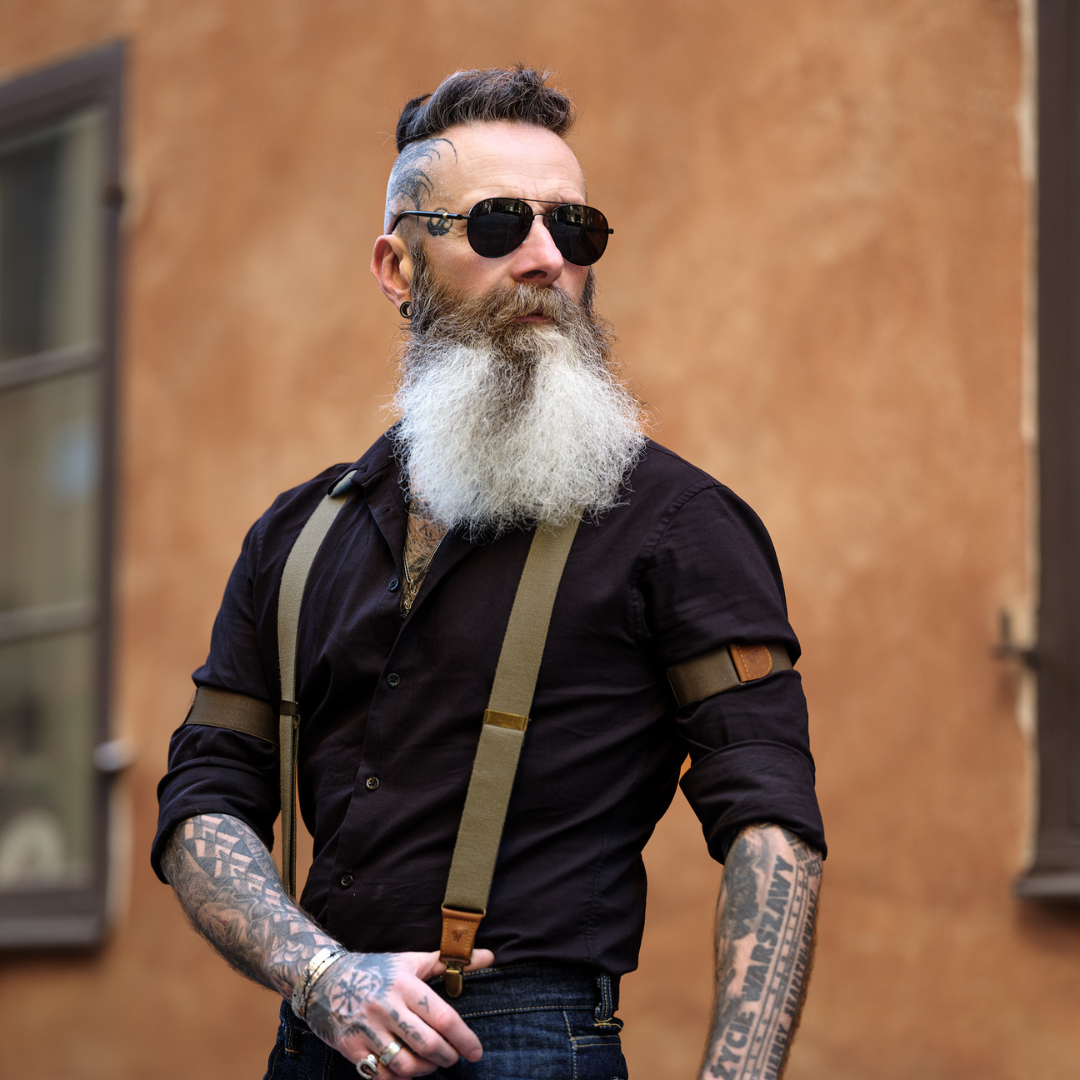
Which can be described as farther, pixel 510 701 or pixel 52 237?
pixel 52 237

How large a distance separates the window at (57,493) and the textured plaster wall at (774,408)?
24 centimetres

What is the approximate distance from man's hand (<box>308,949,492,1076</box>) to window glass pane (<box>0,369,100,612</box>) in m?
4.27

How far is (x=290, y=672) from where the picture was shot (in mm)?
1996

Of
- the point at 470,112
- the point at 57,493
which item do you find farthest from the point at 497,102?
the point at 57,493

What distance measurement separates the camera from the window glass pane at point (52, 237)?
5.99 meters

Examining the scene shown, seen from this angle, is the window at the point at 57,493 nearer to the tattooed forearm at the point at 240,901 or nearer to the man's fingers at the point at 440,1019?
the tattooed forearm at the point at 240,901

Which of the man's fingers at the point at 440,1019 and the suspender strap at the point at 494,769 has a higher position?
the suspender strap at the point at 494,769

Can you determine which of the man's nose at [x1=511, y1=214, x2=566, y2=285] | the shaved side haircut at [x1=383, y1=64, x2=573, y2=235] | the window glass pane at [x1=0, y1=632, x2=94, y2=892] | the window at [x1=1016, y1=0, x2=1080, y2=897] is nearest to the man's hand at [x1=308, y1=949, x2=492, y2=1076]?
the man's nose at [x1=511, y1=214, x2=566, y2=285]

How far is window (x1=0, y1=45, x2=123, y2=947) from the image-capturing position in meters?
5.62

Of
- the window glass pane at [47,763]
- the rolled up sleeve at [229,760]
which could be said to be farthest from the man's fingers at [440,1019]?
the window glass pane at [47,763]

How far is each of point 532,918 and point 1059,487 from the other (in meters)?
2.32

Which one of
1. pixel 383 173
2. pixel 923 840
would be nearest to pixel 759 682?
pixel 923 840

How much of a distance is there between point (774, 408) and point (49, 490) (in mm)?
3173

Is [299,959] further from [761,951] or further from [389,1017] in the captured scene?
[761,951]
